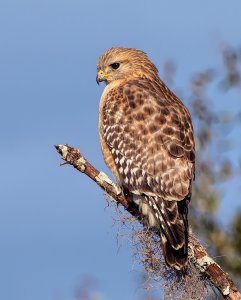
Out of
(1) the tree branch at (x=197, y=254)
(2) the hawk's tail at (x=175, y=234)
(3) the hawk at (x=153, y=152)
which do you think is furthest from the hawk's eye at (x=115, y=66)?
(2) the hawk's tail at (x=175, y=234)

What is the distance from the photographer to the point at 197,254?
8758 mm

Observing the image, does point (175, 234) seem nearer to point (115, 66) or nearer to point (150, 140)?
point (150, 140)

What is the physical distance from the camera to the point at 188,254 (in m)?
8.79

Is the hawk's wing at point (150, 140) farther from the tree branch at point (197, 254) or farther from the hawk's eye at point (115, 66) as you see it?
the hawk's eye at point (115, 66)

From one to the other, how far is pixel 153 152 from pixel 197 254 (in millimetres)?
1024

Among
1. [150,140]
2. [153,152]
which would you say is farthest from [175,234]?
[150,140]

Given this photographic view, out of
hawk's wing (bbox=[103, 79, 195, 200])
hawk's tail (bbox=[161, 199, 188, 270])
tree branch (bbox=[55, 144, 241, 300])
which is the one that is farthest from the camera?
hawk's wing (bbox=[103, 79, 195, 200])

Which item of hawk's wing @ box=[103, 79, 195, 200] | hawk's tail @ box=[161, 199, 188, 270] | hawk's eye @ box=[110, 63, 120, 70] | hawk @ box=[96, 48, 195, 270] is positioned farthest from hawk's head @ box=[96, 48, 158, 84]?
hawk's tail @ box=[161, 199, 188, 270]

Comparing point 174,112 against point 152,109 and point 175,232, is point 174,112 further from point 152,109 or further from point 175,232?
point 175,232

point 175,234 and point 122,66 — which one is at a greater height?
point 122,66

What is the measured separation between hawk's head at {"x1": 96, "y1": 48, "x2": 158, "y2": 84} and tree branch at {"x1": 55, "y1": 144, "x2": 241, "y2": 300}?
1.64m

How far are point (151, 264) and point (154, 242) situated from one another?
0.19 metres

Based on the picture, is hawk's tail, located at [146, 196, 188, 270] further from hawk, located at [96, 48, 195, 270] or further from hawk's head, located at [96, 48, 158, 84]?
hawk's head, located at [96, 48, 158, 84]

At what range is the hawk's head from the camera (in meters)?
10.6
